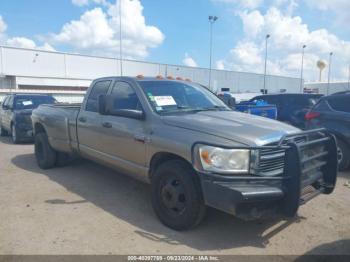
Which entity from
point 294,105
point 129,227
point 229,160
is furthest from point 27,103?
point 229,160

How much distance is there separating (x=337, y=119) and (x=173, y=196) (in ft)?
15.1

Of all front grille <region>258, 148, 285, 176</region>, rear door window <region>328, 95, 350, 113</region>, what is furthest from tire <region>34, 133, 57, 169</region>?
rear door window <region>328, 95, 350, 113</region>

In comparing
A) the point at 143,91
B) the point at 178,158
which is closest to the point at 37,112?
the point at 143,91

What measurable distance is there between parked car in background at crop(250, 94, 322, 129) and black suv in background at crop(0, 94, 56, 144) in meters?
8.45

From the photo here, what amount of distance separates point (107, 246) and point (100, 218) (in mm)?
799

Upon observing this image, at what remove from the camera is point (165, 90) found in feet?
15.6

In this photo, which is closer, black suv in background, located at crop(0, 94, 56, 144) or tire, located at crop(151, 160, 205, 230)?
tire, located at crop(151, 160, 205, 230)

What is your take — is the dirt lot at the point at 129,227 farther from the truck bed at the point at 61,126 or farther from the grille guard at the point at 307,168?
the truck bed at the point at 61,126

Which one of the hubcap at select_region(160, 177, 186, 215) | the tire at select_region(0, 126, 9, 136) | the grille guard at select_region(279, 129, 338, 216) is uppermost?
the grille guard at select_region(279, 129, 338, 216)

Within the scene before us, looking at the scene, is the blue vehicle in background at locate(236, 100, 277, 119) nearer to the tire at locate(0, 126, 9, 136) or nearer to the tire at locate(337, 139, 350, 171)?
the tire at locate(337, 139, 350, 171)

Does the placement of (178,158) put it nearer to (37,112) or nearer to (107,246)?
(107,246)

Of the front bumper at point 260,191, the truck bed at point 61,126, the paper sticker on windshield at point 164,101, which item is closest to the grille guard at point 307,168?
the front bumper at point 260,191

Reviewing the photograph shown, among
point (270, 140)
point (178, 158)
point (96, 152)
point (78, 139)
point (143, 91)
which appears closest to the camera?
point (270, 140)

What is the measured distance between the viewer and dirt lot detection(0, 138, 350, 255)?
354 cm
